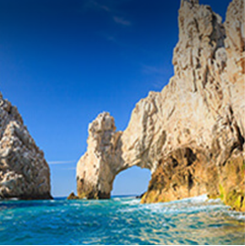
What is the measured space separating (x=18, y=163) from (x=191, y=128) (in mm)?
32129

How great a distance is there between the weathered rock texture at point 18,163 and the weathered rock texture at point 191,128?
42.9ft

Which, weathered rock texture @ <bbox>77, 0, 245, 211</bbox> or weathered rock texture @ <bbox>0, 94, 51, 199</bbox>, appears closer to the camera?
weathered rock texture @ <bbox>77, 0, 245, 211</bbox>

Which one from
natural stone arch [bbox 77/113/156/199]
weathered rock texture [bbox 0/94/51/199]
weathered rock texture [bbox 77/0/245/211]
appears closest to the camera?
weathered rock texture [bbox 77/0/245/211]

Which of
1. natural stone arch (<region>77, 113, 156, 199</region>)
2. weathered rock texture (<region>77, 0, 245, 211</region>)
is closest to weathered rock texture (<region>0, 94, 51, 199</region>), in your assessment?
natural stone arch (<region>77, 113, 156, 199</region>)

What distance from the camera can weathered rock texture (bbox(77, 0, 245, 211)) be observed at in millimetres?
16438

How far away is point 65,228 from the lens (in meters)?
9.89

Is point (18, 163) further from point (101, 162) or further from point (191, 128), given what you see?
point (191, 128)

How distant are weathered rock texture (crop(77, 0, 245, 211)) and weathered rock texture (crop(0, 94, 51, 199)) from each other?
515 inches

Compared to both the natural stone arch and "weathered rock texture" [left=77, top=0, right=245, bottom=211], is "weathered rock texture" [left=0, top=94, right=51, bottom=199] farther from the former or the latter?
"weathered rock texture" [left=77, top=0, right=245, bottom=211]

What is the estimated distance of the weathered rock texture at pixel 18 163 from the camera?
137ft

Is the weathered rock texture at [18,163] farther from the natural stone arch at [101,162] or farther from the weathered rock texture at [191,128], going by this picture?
the weathered rock texture at [191,128]

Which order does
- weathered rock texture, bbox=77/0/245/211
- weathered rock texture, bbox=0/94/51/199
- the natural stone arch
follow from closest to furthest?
weathered rock texture, bbox=77/0/245/211 < the natural stone arch < weathered rock texture, bbox=0/94/51/199

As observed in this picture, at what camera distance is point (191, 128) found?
2402cm

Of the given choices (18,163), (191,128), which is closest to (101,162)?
(191,128)
